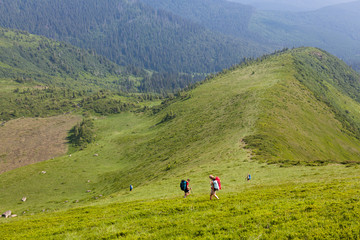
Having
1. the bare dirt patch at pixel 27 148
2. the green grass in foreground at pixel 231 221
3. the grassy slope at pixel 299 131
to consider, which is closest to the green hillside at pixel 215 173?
the green grass in foreground at pixel 231 221

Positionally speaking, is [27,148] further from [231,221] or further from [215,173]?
[231,221]

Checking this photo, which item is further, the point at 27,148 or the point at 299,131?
the point at 27,148

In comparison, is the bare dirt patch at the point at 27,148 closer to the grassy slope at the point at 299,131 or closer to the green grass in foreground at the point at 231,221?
the grassy slope at the point at 299,131

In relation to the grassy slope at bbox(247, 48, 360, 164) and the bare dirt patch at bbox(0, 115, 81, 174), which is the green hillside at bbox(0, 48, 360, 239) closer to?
the grassy slope at bbox(247, 48, 360, 164)

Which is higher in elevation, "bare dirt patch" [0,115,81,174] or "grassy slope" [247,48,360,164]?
"grassy slope" [247,48,360,164]

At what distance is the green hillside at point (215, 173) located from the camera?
60.4 ft

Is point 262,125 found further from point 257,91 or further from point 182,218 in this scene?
point 182,218

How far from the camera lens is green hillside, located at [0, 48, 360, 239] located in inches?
725

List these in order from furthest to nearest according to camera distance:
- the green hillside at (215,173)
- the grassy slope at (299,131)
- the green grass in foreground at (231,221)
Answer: the grassy slope at (299,131)
the green hillside at (215,173)
the green grass in foreground at (231,221)

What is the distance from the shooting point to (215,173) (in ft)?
183

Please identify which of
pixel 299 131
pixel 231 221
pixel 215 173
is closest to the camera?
Answer: pixel 231 221

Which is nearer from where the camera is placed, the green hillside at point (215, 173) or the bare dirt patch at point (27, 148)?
the green hillside at point (215, 173)

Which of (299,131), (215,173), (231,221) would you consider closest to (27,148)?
(215,173)

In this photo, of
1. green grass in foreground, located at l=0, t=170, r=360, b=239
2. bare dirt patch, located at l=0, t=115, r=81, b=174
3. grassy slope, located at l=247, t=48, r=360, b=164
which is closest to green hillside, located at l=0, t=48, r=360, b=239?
green grass in foreground, located at l=0, t=170, r=360, b=239
